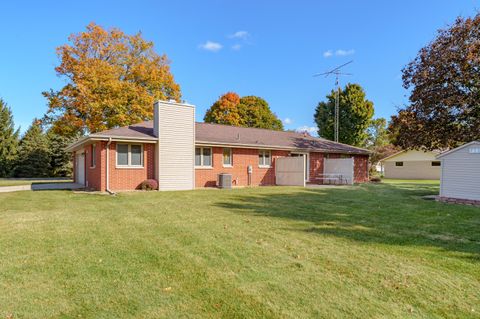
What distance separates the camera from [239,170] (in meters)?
17.8

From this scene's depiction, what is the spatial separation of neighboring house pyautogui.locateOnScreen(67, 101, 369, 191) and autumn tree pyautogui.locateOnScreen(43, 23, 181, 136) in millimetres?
5452

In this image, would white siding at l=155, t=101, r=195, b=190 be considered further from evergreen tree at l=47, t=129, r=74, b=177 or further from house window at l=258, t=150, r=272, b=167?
evergreen tree at l=47, t=129, r=74, b=177

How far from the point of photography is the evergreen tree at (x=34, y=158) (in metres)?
31.8

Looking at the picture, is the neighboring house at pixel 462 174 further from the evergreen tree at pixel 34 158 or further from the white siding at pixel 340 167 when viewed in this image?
the evergreen tree at pixel 34 158

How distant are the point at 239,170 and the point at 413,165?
83.3ft

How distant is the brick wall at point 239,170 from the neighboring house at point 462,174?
9284 mm

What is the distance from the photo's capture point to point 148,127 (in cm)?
1683

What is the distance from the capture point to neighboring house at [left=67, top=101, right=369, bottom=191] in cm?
1405

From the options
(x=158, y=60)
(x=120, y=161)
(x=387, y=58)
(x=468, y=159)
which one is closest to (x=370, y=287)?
(x=468, y=159)

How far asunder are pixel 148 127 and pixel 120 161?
10.7 feet

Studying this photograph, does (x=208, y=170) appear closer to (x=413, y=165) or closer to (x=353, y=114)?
(x=353, y=114)

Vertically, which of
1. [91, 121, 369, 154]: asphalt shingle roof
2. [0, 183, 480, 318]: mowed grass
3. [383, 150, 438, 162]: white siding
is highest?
[91, 121, 369, 154]: asphalt shingle roof

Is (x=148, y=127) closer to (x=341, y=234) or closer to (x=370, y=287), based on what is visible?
(x=341, y=234)

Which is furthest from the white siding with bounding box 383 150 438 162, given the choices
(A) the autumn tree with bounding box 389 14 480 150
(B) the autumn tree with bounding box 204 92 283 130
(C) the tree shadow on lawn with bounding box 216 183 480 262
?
(C) the tree shadow on lawn with bounding box 216 183 480 262
